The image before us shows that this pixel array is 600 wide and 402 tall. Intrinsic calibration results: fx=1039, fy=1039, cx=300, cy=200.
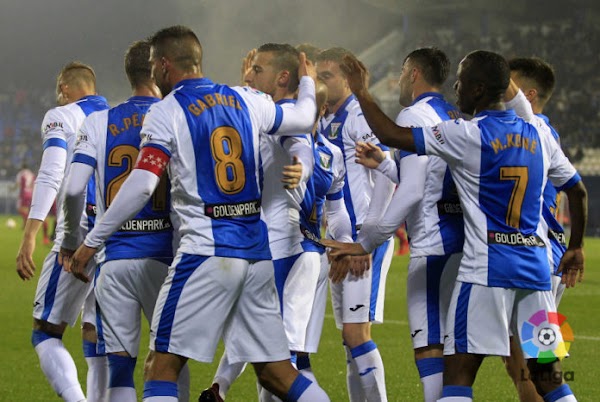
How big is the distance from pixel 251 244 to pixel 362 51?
119 feet

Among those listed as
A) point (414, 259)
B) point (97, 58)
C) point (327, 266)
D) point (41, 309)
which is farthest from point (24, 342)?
point (97, 58)

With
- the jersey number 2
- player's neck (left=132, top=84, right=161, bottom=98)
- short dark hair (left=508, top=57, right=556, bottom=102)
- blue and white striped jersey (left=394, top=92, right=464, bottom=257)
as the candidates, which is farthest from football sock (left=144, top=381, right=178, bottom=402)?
short dark hair (left=508, top=57, right=556, bottom=102)

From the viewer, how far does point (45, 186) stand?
5789 millimetres

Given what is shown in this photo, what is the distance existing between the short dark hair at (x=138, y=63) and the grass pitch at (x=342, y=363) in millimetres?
2646

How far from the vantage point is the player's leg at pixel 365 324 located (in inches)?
236

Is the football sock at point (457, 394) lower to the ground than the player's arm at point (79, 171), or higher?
lower

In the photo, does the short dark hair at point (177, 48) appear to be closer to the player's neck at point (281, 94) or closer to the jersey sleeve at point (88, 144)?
the jersey sleeve at point (88, 144)

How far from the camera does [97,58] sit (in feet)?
127

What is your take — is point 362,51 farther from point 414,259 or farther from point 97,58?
point 414,259

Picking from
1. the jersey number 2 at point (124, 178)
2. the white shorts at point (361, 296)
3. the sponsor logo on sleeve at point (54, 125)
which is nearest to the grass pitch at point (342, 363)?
the white shorts at point (361, 296)

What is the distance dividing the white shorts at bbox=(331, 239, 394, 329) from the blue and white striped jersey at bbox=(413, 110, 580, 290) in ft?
5.06

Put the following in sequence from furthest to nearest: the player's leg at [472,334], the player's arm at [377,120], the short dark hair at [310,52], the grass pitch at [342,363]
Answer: the grass pitch at [342,363], the short dark hair at [310,52], the player's arm at [377,120], the player's leg at [472,334]

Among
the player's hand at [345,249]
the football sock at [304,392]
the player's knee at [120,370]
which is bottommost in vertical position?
the football sock at [304,392]

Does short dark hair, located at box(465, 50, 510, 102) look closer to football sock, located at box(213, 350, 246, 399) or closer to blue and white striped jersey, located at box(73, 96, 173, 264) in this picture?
blue and white striped jersey, located at box(73, 96, 173, 264)
